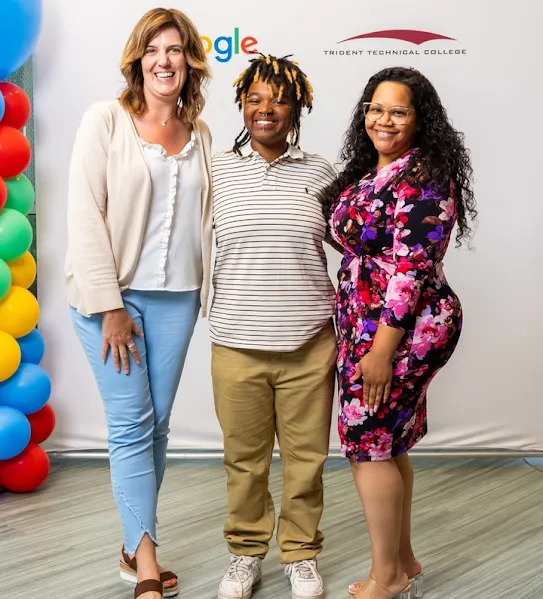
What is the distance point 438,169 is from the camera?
2.04 metres

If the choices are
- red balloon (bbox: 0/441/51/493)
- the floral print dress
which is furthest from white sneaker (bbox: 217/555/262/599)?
red balloon (bbox: 0/441/51/493)

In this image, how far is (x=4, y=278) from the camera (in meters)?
2.99

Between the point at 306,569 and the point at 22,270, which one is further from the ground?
the point at 22,270

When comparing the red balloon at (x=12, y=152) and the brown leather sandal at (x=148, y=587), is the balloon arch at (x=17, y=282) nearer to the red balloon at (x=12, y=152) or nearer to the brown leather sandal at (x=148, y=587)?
the red balloon at (x=12, y=152)

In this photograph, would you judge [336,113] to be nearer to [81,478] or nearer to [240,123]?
[240,123]

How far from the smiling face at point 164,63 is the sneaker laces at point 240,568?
1259 millimetres

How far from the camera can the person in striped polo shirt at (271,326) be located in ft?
7.34

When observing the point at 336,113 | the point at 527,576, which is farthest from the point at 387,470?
the point at 336,113

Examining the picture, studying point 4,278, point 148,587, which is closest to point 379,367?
point 148,587

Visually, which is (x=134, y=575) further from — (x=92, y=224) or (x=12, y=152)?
(x=12, y=152)

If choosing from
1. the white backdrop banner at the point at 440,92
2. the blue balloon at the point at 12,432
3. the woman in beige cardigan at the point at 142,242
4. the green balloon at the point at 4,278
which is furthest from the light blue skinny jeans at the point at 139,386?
the white backdrop banner at the point at 440,92

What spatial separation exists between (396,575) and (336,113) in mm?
1861

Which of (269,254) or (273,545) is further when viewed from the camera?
(273,545)

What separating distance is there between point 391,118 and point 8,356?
5.34ft
